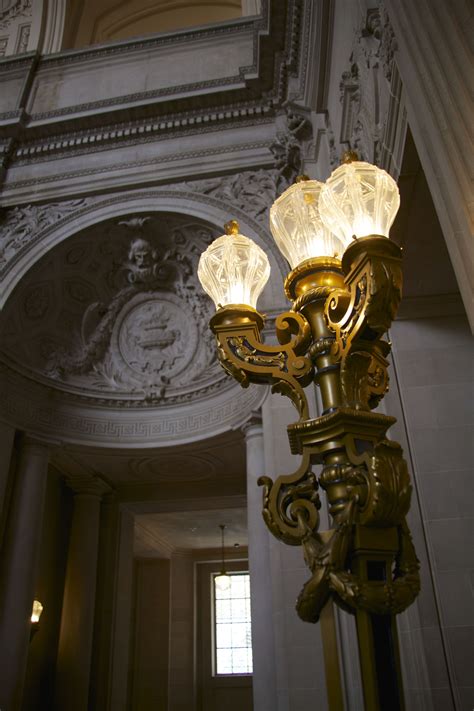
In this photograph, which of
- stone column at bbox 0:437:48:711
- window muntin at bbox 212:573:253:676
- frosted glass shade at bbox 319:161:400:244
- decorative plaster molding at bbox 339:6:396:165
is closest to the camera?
frosted glass shade at bbox 319:161:400:244

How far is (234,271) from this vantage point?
2.32 m

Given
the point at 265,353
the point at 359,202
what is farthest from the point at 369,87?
the point at 265,353

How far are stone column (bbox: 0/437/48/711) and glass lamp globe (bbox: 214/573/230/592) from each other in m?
8.42

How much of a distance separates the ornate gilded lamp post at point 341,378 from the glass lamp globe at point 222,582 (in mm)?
13128

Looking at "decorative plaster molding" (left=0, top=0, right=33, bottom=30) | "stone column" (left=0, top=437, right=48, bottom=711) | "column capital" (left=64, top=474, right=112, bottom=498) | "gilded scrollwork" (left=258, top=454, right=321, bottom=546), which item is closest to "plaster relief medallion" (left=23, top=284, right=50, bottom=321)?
"stone column" (left=0, top=437, right=48, bottom=711)

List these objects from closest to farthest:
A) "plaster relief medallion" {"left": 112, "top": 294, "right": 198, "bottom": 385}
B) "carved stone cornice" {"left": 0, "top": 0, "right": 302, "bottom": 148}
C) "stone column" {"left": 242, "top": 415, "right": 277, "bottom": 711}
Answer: "stone column" {"left": 242, "top": 415, "right": 277, "bottom": 711}
"carved stone cornice" {"left": 0, "top": 0, "right": 302, "bottom": 148}
"plaster relief medallion" {"left": 112, "top": 294, "right": 198, "bottom": 385}

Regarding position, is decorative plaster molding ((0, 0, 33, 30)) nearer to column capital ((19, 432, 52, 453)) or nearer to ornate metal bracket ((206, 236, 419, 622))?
column capital ((19, 432, 52, 453))

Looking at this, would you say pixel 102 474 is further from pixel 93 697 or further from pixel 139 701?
pixel 139 701

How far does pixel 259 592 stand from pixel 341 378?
14.1 feet

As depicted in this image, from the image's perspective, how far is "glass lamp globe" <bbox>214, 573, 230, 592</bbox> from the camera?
13961mm

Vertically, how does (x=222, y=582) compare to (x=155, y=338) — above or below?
below

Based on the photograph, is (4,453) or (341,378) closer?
(341,378)

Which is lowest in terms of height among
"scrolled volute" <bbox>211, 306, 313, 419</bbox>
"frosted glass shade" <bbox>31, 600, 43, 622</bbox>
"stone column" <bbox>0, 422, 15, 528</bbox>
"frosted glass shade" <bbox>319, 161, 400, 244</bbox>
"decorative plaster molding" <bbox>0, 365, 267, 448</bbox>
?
"frosted glass shade" <bbox>31, 600, 43, 622</bbox>

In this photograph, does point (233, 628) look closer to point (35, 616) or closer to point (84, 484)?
point (84, 484)
